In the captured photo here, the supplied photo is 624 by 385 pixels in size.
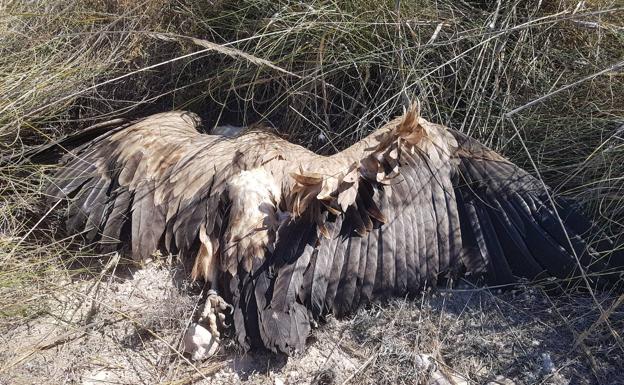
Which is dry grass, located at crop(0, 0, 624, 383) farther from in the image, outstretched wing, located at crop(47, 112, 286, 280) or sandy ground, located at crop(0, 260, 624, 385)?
outstretched wing, located at crop(47, 112, 286, 280)

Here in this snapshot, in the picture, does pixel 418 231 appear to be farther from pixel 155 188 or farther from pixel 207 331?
pixel 155 188

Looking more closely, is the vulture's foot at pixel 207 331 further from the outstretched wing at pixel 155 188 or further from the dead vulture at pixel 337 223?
the outstretched wing at pixel 155 188

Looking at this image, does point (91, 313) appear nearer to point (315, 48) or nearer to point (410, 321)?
point (410, 321)

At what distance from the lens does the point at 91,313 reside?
2.78 meters

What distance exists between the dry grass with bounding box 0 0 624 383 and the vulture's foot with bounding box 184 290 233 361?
103 mm

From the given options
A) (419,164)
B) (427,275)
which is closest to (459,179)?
(419,164)

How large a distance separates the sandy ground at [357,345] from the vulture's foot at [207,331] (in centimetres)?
4

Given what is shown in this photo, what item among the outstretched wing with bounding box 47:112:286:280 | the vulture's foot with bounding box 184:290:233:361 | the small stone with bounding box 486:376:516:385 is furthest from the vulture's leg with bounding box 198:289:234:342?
the small stone with bounding box 486:376:516:385

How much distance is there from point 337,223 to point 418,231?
12.7 inches

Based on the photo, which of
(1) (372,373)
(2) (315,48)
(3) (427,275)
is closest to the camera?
(1) (372,373)

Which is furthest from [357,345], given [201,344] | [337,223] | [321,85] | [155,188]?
[321,85]

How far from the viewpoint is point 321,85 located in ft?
11.3

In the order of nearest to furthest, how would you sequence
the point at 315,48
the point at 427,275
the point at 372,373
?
the point at 372,373 → the point at 427,275 → the point at 315,48

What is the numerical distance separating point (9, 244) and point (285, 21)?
1.63 metres
